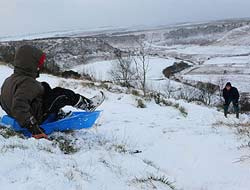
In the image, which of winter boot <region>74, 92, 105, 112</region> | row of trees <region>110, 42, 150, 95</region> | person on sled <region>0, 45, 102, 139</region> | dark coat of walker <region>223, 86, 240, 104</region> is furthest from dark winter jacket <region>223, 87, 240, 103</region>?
row of trees <region>110, 42, 150, 95</region>

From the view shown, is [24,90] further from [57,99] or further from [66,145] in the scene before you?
[66,145]

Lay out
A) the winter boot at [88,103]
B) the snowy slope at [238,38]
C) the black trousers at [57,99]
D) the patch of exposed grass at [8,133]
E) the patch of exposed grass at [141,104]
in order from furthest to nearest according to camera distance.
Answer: the snowy slope at [238,38], the patch of exposed grass at [141,104], the winter boot at [88,103], the black trousers at [57,99], the patch of exposed grass at [8,133]

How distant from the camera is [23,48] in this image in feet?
16.9

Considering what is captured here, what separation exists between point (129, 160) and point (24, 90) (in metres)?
1.68

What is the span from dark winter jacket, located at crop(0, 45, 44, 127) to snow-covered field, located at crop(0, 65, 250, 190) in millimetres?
492

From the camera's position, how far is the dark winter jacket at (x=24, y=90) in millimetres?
4914

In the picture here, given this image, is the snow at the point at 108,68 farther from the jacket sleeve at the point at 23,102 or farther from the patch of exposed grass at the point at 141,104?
the jacket sleeve at the point at 23,102

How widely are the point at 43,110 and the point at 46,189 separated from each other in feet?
8.37

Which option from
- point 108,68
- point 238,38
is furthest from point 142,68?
point 238,38

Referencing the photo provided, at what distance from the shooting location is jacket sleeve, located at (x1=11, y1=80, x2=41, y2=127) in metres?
4.90

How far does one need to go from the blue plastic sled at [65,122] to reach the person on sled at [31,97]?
10 cm

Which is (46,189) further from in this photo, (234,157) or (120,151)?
(234,157)

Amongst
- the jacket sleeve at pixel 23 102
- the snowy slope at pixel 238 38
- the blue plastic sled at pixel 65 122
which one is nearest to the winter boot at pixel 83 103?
the blue plastic sled at pixel 65 122

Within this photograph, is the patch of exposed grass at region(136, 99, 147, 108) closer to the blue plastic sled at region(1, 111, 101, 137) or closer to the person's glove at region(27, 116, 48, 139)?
the blue plastic sled at region(1, 111, 101, 137)
